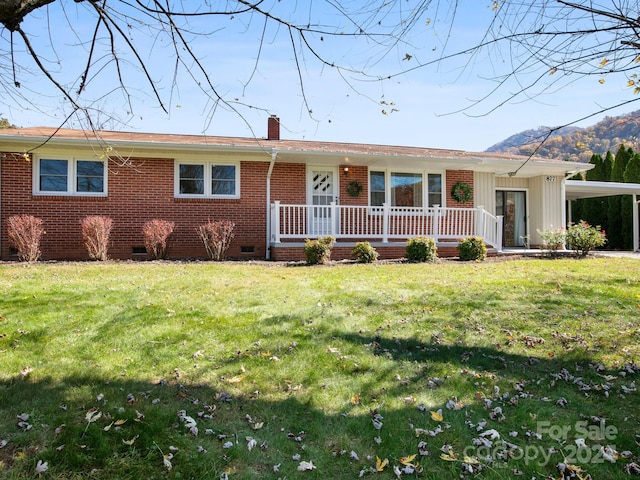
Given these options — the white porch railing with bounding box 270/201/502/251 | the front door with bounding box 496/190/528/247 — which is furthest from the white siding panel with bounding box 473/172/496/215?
the white porch railing with bounding box 270/201/502/251

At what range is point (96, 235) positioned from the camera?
1036 centimetres

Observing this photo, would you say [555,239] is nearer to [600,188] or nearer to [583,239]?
[583,239]

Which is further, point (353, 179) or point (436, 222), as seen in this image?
point (353, 179)

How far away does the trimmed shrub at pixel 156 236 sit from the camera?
35.2ft

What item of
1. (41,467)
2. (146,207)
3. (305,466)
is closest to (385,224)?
(146,207)

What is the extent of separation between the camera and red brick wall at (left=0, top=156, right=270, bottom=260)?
36.2ft

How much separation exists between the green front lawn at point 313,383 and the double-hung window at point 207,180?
6069mm

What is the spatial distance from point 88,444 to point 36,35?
4041 mm

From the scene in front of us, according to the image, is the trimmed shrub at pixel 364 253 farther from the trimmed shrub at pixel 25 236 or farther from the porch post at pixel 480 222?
the trimmed shrub at pixel 25 236

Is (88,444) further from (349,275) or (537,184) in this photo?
(537,184)

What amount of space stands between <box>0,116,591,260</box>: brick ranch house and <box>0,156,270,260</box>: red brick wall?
27 mm

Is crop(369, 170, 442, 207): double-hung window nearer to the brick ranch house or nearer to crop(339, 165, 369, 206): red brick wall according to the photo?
the brick ranch house

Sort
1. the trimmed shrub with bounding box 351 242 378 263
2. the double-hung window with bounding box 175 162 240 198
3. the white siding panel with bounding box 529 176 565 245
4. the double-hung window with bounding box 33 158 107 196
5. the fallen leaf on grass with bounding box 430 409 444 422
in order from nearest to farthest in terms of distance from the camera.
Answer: the fallen leaf on grass with bounding box 430 409 444 422, the trimmed shrub with bounding box 351 242 378 263, the double-hung window with bounding box 33 158 107 196, the double-hung window with bounding box 175 162 240 198, the white siding panel with bounding box 529 176 565 245

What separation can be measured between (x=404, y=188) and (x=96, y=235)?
30.2 feet
